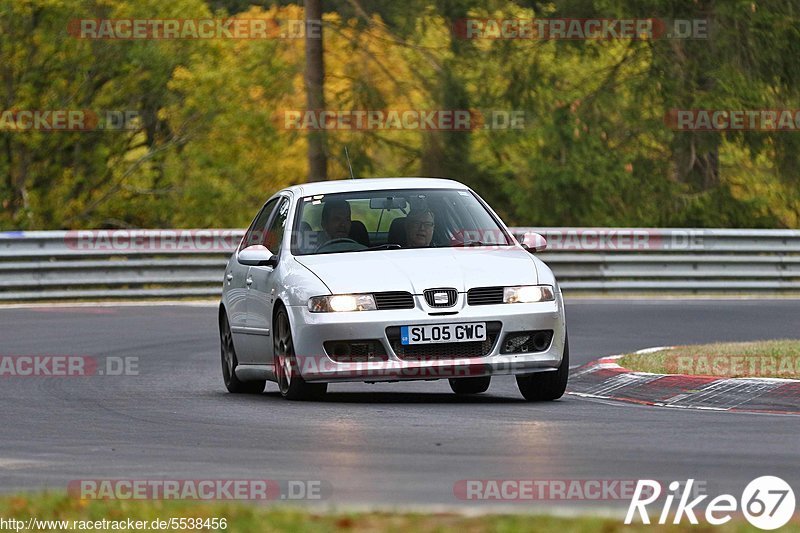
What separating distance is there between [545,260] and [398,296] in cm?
1471

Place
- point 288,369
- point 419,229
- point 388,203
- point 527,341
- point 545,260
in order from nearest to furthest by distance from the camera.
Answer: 1. point 527,341
2. point 288,369
3. point 419,229
4. point 388,203
5. point 545,260

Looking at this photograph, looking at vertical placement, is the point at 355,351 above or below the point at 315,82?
above

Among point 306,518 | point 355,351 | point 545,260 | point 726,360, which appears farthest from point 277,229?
point 545,260

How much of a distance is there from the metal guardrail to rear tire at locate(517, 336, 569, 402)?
1366 centimetres

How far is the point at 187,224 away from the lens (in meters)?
43.2

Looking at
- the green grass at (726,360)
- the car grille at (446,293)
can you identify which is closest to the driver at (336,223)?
the car grille at (446,293)

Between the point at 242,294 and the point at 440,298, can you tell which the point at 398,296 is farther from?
the point at 242,294

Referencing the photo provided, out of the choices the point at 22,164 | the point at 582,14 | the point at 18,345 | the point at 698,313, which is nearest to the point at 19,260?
the point at 18,345

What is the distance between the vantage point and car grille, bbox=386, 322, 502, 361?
465 inches

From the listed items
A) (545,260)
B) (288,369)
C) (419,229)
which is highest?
(419,229)

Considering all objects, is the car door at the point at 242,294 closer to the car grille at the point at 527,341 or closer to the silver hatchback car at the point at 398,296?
the silver hatchback car at the point at 398,296

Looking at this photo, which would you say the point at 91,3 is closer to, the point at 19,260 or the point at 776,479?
the point at 19,260

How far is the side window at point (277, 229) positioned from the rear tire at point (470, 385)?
1738mm

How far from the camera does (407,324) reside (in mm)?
11805
